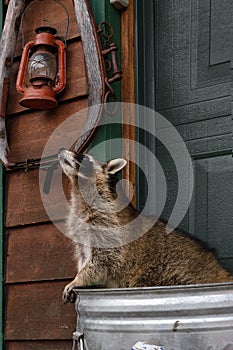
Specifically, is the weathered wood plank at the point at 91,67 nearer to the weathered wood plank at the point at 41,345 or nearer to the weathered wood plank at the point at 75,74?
the weathered wood plank at the point at 75,74

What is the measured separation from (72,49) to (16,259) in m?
1.02

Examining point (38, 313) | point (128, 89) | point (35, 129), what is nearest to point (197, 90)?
point (128, 89)

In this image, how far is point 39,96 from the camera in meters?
2.81

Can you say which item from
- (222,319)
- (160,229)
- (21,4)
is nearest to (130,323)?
(222,319)

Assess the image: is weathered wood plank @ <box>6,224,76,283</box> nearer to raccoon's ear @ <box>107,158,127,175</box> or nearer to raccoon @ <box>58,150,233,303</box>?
raccoon @ <box>58,150,233,303</box>

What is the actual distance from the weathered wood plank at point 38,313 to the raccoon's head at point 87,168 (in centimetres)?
55

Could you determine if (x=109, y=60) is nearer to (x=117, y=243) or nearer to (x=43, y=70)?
(x=43, y=70)

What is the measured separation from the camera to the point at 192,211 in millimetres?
2760

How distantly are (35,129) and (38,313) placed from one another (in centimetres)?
86

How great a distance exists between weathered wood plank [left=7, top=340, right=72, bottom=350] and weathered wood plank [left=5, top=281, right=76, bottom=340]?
0.08 feet

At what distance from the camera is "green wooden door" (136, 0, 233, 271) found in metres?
2.70

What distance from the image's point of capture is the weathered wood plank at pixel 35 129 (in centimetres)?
291

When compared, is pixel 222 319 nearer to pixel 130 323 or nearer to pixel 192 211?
pixel 130 323

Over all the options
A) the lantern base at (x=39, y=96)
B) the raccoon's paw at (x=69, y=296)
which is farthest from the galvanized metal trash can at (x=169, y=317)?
the lantern base at (x=39, y=96)
